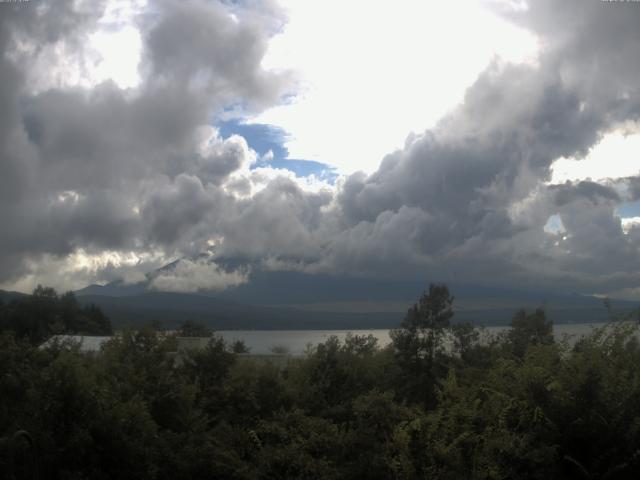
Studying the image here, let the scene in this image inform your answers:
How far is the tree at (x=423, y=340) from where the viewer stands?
27.0 meters

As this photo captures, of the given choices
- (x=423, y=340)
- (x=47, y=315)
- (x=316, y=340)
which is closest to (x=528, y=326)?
(x=423, y=340)

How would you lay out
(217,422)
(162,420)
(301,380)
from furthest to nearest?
(301,380) < (217,422) < (162,420)

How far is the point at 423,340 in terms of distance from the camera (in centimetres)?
2916

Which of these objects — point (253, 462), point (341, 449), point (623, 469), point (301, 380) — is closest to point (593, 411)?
point (623, 469)

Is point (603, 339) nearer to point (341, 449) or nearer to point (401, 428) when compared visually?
point (401, 428)

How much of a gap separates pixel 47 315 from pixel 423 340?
201 ft

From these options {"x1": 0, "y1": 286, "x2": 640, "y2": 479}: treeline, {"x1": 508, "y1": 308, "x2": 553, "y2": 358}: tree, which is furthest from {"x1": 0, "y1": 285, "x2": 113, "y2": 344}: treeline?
{"x1": 0, "y1": 286, "x2": 640, "y2": 479}: treeline

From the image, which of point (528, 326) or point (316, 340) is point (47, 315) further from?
point (528, 326)

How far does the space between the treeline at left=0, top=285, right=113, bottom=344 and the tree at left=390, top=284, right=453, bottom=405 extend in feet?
166

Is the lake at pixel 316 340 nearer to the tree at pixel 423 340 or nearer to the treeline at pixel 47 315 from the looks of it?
the tree at pixel 423 340

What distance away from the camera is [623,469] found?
34.1 feet

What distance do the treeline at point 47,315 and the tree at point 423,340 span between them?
5066 cm

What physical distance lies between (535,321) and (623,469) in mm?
26067

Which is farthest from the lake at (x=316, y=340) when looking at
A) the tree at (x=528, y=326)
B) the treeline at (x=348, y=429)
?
the treeline at (x=348, y=429)
